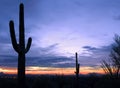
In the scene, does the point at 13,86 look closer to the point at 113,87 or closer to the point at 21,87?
the point at 113,87

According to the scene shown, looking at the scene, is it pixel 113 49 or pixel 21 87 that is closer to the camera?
pixel 21 87

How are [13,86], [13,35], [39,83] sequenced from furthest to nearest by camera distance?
[39,83] → [13,86] → [13,35]

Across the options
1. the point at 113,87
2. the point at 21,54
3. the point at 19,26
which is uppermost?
the point at 19,26

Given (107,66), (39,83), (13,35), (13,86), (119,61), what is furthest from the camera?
(107,66)

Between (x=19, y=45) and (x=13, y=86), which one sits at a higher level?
(x=19, y=45)

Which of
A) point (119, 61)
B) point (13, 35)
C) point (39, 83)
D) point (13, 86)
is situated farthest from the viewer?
point (119, 61)

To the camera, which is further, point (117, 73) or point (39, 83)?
point (117, 73)

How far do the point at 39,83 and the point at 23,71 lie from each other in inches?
828

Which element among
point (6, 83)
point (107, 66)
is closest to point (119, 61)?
point (107, 66)

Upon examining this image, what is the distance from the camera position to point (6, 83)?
1388 inches

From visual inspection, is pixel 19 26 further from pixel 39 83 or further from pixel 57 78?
pixel 57 78

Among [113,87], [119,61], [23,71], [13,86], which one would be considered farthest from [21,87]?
[119,61]

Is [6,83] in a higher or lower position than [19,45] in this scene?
lower

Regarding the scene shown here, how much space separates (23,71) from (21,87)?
2.54ft
